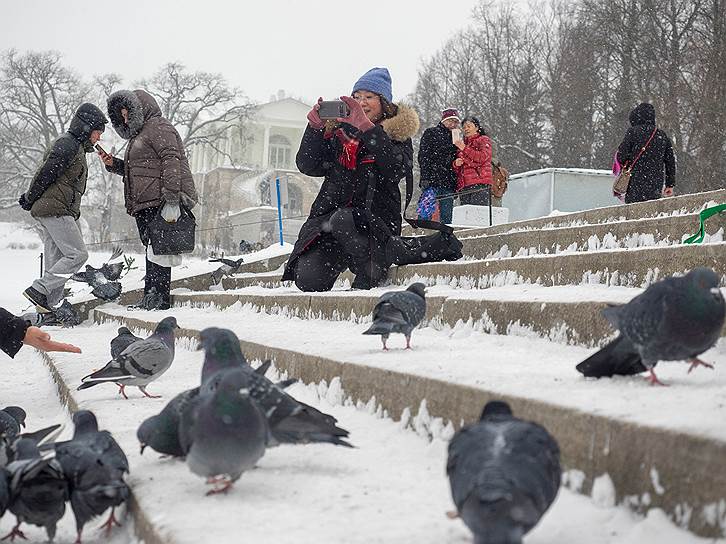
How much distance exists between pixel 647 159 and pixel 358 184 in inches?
164

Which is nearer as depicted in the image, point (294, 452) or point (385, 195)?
point (294, 452)

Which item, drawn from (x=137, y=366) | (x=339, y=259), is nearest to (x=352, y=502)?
(x=137, y=366)

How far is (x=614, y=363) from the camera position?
254 centimetres

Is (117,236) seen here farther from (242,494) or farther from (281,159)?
(242,494)

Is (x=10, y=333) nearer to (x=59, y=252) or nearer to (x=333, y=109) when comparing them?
(x=333, y=109)

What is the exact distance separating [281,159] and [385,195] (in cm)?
5218

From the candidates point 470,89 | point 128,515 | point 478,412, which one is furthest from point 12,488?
point 470,89

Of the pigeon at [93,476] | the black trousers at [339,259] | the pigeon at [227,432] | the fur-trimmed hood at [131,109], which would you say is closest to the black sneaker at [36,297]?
the fur-trimmed hood at [131,109]

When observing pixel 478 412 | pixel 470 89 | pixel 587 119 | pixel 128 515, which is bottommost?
pixel 128 515

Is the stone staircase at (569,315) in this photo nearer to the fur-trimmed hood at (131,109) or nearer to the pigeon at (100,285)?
the fur-trimmed hood at (131,109)

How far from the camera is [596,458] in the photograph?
1.98 meters

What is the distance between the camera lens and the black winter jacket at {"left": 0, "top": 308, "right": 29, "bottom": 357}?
4.55 metres

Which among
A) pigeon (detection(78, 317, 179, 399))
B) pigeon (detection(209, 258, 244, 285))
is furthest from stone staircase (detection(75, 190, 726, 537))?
pigeon (detection(209, 258, 244, 285))

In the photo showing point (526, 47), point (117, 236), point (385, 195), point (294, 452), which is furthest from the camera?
point (117, 236)
